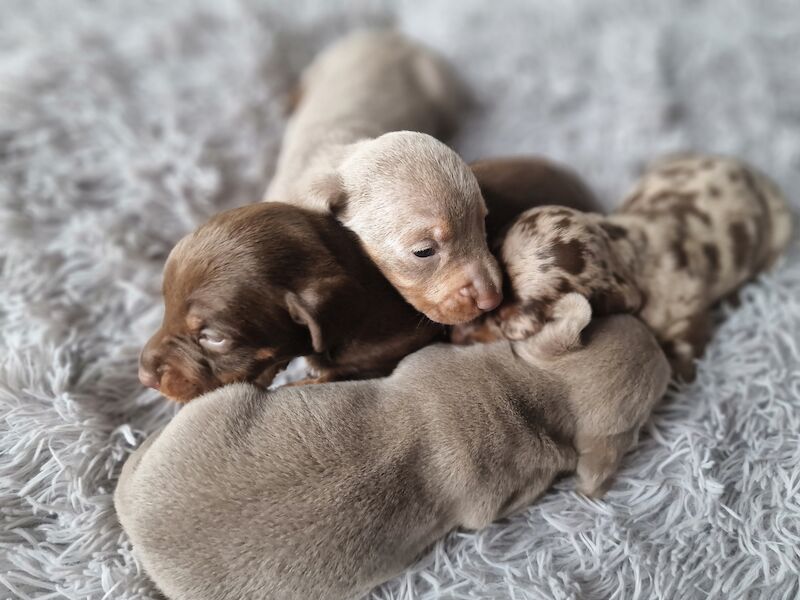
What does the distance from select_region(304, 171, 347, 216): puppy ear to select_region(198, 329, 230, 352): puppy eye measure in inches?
24.7

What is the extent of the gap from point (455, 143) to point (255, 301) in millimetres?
2194

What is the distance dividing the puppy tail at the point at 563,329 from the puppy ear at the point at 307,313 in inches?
31.4

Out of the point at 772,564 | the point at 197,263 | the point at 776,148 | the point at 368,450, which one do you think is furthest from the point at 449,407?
the point at 776,148

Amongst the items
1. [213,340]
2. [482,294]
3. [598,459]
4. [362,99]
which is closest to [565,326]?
[482,294]

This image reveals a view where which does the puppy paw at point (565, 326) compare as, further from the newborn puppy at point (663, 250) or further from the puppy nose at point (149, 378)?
the puppy nose at point (149, 378)

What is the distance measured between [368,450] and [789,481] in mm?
1640

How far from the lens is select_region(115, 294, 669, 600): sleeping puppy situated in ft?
→ 6.47

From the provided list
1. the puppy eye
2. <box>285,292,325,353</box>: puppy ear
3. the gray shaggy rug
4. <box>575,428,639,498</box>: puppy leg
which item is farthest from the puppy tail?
the puppy eye

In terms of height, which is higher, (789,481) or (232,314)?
(232,314)

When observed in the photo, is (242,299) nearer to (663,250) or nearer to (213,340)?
(213,340)

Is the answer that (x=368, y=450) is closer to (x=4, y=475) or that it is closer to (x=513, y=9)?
(x=4, y=475)

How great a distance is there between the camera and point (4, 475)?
7.66ft

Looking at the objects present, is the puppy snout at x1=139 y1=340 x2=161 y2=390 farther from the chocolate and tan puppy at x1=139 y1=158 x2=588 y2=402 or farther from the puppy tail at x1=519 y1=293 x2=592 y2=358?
the puppy tail at x1=519 y1=293 x2=592 y2=358

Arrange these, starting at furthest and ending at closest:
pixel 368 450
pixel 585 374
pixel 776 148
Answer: pixel 776 148
pixel 585 374
pixel 368 450
